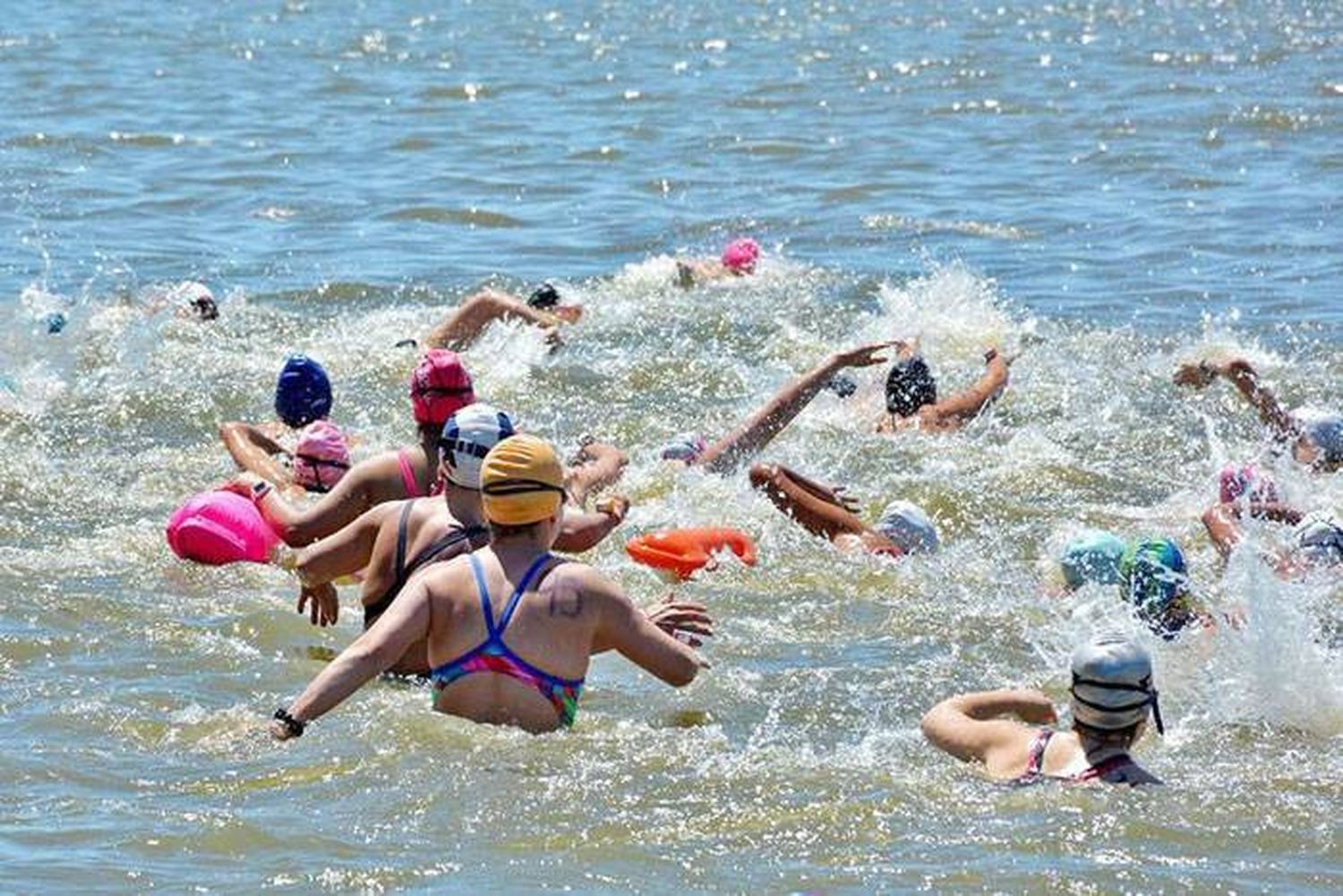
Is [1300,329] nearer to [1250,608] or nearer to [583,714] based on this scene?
[1250,608]

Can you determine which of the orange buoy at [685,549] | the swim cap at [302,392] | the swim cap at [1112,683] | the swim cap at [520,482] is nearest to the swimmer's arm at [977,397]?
the orange buoy at [685,549]

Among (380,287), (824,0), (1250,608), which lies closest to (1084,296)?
(380,287)

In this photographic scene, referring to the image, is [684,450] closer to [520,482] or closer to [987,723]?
[987,723]

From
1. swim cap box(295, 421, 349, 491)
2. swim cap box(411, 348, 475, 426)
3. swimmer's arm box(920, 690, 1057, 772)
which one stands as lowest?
swim cap box(295, 421, 349, 491)

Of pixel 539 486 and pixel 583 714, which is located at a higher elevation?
pixel 539 486

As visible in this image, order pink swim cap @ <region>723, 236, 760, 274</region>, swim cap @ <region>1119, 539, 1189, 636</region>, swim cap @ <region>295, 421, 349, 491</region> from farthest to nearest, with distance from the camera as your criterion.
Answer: pink swim cap @ <region>723, 236, 760, 274</region> < swim cap @ <region>295, 421, 349, 491</region> < swim cap @ <region>1119, 539, 1189, 636</region>

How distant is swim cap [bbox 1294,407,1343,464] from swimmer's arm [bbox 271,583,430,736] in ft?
22.7

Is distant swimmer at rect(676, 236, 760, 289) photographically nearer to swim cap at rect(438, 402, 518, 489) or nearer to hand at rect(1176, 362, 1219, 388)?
hand at rect(1176, 362, 1219, 388)

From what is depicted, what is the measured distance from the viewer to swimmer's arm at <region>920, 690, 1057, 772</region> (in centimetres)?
861

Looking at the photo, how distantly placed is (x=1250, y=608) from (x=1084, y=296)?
1015 centimetres

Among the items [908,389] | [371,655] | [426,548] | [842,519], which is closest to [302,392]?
[842,519]

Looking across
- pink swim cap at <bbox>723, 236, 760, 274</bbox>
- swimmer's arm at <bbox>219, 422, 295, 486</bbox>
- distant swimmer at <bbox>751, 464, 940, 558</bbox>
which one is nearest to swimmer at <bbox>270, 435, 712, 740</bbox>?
swimmer's arm at <bbox>219, 422, 295, 486</bbox>

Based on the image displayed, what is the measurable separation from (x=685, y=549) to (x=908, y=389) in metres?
3.42

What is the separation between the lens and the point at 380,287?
20266 mm
